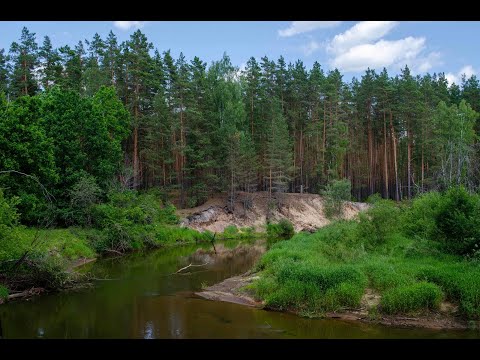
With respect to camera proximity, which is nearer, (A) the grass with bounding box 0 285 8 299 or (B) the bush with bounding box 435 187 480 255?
(A) the grass with bounding box 0 285 8 299

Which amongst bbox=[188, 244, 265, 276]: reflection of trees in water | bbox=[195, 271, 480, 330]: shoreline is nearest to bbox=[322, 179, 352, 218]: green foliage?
bbox=[188, 244, 265, 276]: reflection of trees in water

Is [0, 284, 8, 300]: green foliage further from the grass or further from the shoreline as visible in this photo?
the shoreline

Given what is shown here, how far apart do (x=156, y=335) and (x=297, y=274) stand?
698 centimetres

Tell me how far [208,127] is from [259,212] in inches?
492

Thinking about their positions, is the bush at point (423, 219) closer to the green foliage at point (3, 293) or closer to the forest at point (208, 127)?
the forest at point (208, 127)

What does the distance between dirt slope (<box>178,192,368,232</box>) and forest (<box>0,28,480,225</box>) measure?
1713 mm

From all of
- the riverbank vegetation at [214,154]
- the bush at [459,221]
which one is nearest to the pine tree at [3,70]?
the riverbank vegetation at [214,154]

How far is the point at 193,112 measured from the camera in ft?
168

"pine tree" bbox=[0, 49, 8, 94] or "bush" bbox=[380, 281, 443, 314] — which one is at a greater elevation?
"pine tree" bbox=[0, 49, 8, 94]

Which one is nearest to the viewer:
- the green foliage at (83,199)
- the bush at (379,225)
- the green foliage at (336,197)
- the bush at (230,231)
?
the bush at (379,225)

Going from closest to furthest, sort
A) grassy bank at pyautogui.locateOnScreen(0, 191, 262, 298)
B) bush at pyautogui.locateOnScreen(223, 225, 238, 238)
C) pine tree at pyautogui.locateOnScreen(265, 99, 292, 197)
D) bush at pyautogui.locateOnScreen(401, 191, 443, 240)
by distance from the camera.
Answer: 1. grassy bank at pyautogui.locateOnScreen(0, 191, 262, 298)
2. bush at pyautogui.locateOnScreen(401, 191, 443, 240)
3. bush at pyautogui.locateOnScreen(223, 225, 238, 238)
4. pine tree at pyautogui.locateOnScreen(265, 99, 292, 197)

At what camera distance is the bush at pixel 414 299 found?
Answer: 16750 millimetres

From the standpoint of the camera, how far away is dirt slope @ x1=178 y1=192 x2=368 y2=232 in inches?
1946

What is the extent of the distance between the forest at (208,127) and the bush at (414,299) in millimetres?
19503
